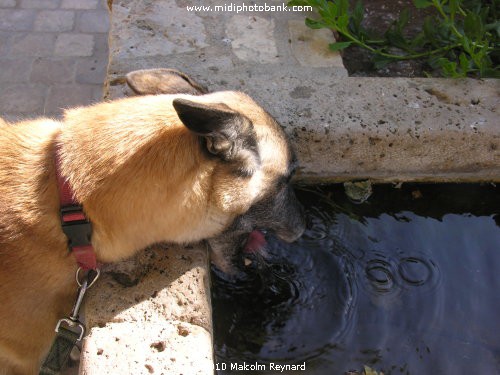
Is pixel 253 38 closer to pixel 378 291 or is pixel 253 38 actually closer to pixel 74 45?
pixel 378 291

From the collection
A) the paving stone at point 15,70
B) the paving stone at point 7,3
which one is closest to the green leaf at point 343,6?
the paving stone at point 15,70

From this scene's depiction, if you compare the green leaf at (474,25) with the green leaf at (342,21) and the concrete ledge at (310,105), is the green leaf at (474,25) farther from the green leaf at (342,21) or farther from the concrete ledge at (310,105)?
the green leaf at (342,21)

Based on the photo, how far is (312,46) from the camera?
360 cm

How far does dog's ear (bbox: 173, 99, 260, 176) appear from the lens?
1.68 metres

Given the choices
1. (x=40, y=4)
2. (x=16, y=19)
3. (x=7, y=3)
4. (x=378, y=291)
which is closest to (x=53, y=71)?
(x=16, y=19)

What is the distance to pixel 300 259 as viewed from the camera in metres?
3.05

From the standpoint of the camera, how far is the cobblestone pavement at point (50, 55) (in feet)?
14.4

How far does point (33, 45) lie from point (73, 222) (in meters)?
3.57

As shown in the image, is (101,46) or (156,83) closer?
(156,83)

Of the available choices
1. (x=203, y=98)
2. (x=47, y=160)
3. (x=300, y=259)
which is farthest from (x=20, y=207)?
(x=300, y=259)

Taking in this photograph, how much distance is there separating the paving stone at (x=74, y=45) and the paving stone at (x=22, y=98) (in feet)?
1.74

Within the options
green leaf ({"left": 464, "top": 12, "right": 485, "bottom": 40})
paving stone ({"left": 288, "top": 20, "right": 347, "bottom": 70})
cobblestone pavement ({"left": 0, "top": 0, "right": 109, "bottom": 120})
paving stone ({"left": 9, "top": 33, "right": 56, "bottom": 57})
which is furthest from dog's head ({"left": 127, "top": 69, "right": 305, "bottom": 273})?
paving stone ({"left": 9, "top": 33, "right": 56, "bottom": 57})

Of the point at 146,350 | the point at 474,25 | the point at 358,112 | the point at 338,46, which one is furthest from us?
the point at 338,46

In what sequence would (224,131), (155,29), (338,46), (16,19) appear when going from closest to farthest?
1. (224,131)
2. (338,46)
3. (155,29)
4. (16,19)
